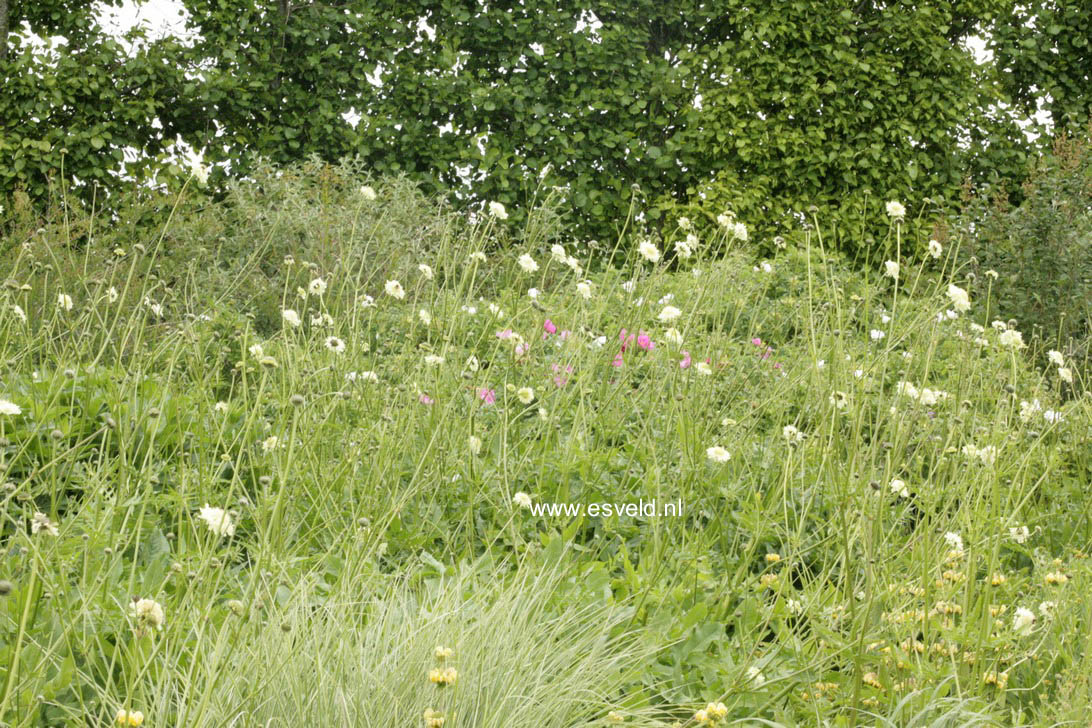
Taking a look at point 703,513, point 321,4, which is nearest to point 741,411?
point 703,513

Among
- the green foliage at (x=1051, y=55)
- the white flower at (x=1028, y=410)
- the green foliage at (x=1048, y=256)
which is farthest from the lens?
the green foliage at (x=1051, y=55)

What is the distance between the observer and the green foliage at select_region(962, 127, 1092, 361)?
5.61 meters

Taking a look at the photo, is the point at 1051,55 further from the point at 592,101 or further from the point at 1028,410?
the point at 1028,410

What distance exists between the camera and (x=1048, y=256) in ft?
18.8

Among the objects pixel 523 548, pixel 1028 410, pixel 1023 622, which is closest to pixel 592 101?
pixel 1028 410

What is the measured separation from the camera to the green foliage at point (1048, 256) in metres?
5.61

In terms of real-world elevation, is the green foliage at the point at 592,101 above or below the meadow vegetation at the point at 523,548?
above

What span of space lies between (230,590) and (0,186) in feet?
17.8

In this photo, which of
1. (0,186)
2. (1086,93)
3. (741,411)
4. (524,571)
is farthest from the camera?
(1086,93)

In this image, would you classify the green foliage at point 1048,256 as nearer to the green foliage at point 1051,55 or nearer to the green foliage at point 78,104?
the green foliage at point 1051,55

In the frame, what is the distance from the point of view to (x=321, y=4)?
7617 millimetres

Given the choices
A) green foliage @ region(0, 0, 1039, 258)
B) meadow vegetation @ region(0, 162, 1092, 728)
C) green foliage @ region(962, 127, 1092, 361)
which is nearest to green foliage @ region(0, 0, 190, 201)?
green foliage @ region(0, 0, 1039, 258)

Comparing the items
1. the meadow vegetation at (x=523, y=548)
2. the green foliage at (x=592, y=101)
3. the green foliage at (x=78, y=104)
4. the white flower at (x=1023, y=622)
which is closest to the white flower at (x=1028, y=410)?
the meadow vegetation at (x=523, y=548)

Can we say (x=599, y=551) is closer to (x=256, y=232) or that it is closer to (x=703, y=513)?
(x=703, y=513)
